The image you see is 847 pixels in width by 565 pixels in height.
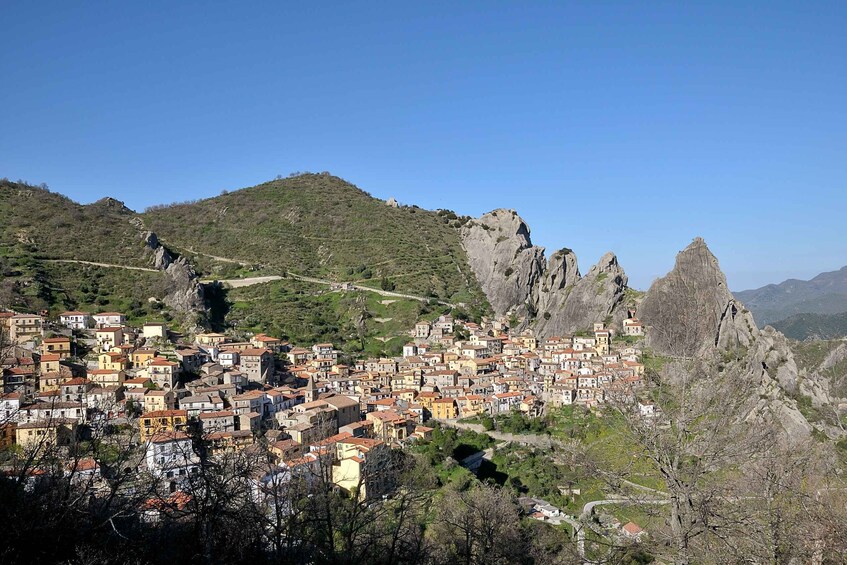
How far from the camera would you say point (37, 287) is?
44531mm

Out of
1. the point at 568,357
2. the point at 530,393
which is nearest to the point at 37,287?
the point at 530,393

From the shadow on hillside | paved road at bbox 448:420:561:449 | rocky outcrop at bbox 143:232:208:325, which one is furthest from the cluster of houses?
the shadow on hillside

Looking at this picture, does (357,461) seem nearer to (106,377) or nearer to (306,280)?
(106,377)

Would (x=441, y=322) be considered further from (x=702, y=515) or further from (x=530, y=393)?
(x=702, y=515)

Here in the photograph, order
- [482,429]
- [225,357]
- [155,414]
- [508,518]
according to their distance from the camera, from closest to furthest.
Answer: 1. [508,518]
2. [155,414]
3. [482,429]
4. [225,357]

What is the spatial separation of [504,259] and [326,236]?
84.5ft

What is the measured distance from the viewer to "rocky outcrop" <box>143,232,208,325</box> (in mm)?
49094

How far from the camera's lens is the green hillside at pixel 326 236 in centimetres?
6638

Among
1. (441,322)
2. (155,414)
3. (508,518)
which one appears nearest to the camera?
(508,518)

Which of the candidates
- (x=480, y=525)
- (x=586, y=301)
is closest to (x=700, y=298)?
(x=586, y=301)

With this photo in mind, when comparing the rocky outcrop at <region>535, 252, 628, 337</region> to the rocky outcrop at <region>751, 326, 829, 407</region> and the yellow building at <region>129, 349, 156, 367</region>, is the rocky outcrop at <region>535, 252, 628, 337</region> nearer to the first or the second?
the rocky outcrop at <region>751, 326, 829, 407</region>

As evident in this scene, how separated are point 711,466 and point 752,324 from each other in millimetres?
46043

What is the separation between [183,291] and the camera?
51625 millimetres

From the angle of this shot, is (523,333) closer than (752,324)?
No
